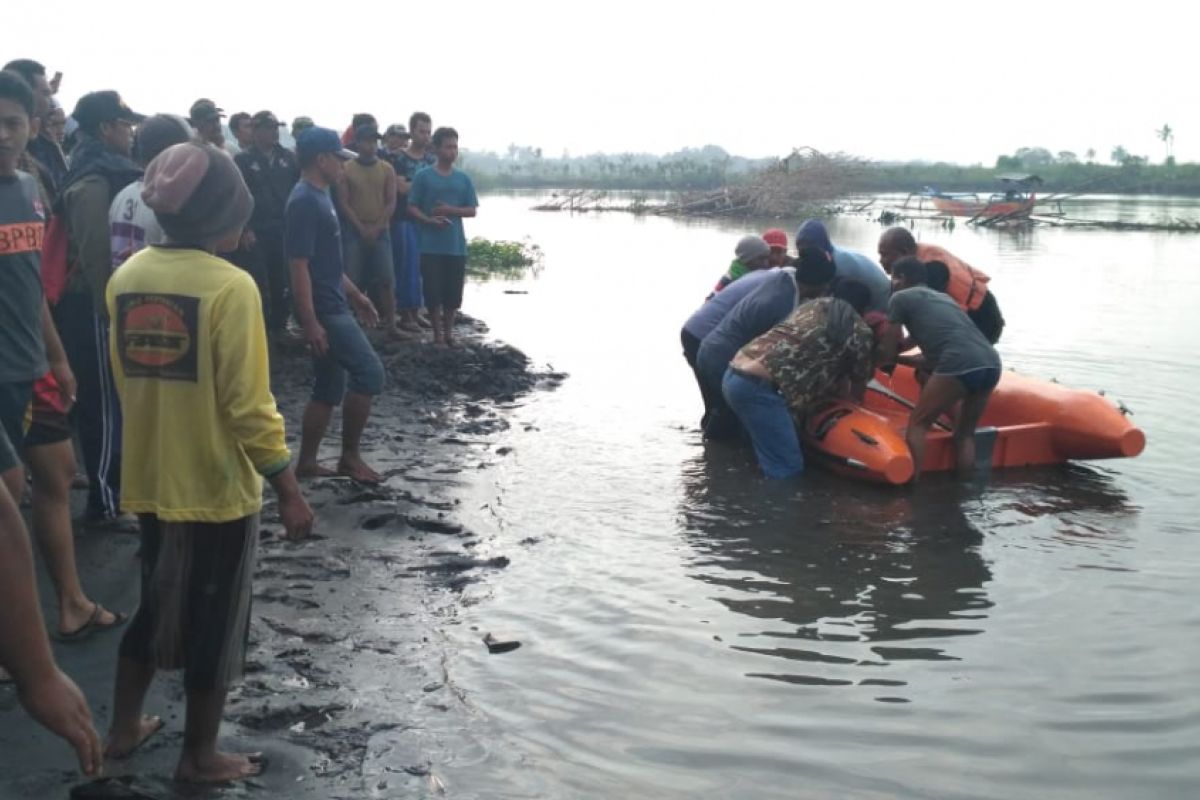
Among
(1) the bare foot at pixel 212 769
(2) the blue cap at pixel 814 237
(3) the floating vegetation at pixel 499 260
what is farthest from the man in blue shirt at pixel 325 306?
(3) the floating vegetation at pixel 499 260

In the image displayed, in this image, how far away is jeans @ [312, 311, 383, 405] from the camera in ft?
21.1

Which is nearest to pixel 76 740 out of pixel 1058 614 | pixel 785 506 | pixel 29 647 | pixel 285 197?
pixel 29 647

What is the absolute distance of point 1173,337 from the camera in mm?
14352

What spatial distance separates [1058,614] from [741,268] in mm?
4277

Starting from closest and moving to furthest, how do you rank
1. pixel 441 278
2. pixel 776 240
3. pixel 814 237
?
pixel 814 237 → pixel 776 240 → pixel 441 278

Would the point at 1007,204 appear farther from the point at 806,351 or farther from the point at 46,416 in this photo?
the point at 46,416

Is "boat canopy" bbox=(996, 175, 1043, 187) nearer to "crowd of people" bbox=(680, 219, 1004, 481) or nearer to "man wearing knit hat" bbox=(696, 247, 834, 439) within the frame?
"crowd of people" bbox=(680, 219, 1004, 481)

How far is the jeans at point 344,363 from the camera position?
21.1 ft

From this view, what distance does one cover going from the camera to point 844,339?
7648 mm

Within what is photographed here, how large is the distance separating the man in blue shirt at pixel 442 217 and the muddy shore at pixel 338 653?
10.6ft

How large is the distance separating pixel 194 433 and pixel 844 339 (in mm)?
5087

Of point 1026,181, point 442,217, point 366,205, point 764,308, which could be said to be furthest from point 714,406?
point 1026,181

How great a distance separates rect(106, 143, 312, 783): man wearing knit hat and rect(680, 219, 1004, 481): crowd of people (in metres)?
4.80

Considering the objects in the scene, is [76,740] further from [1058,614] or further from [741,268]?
[741,268]
